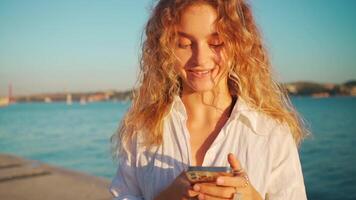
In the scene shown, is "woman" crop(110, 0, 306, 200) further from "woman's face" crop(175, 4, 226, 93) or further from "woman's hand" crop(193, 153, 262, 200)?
"woman's hand" crop(193, 153, 262, 200)

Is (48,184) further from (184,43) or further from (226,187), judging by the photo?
(226,187)

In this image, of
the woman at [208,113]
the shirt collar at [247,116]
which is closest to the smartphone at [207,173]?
the woman at [208,113]

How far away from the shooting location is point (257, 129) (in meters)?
1.99

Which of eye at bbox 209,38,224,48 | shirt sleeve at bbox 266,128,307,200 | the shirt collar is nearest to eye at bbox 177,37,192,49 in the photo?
eye at bbox 209,38,224,48

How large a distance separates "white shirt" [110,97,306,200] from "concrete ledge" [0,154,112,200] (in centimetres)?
488

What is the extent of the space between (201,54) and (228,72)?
27 cm

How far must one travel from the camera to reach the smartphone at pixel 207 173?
4.77 feet

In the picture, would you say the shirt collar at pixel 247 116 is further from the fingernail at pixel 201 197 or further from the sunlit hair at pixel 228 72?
the fingernail at pixel 201 197

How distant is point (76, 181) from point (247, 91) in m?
7.04

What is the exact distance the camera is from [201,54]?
1.95 metres

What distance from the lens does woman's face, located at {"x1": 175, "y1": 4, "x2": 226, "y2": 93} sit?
1945 mm

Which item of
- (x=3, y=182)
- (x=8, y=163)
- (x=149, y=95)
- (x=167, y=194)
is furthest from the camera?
(x=8, y=163)

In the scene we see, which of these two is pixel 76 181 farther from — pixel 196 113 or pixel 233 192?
pixel 233 192

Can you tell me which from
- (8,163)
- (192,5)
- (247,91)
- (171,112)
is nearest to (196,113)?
(171,112)
